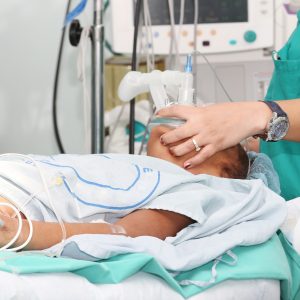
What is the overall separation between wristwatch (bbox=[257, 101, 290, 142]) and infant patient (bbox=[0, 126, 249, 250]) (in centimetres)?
16

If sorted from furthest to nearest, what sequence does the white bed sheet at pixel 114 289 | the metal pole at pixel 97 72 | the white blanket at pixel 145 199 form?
1. the metal pole at pixel 97 72
2. the white blanket at pixel 145 199
3. the white bed sheet at pixel 114 289

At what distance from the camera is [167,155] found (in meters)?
1.38

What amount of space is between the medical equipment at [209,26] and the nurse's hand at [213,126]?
930mm

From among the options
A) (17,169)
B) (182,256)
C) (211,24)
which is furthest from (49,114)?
(182,256)

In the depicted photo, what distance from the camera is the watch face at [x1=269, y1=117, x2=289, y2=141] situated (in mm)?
1317

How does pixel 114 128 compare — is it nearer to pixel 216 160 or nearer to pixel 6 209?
pixel 216 160

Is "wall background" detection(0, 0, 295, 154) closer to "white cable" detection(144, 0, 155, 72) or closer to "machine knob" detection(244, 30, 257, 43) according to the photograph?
"white cable" detection(144, 0, 155, 72)

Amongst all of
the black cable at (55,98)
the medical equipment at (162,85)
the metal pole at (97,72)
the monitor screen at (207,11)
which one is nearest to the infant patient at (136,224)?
the medical equipment at (162,85)

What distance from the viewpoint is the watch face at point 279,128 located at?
1.32 m

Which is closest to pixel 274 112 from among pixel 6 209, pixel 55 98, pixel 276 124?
pixel 276 124

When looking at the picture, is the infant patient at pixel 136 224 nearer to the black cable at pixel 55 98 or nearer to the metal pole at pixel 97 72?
the metal pole at pixel 97 72

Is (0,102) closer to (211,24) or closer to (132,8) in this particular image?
(132,8)

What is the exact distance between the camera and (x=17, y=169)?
111 centimetres

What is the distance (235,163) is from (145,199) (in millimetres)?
438
